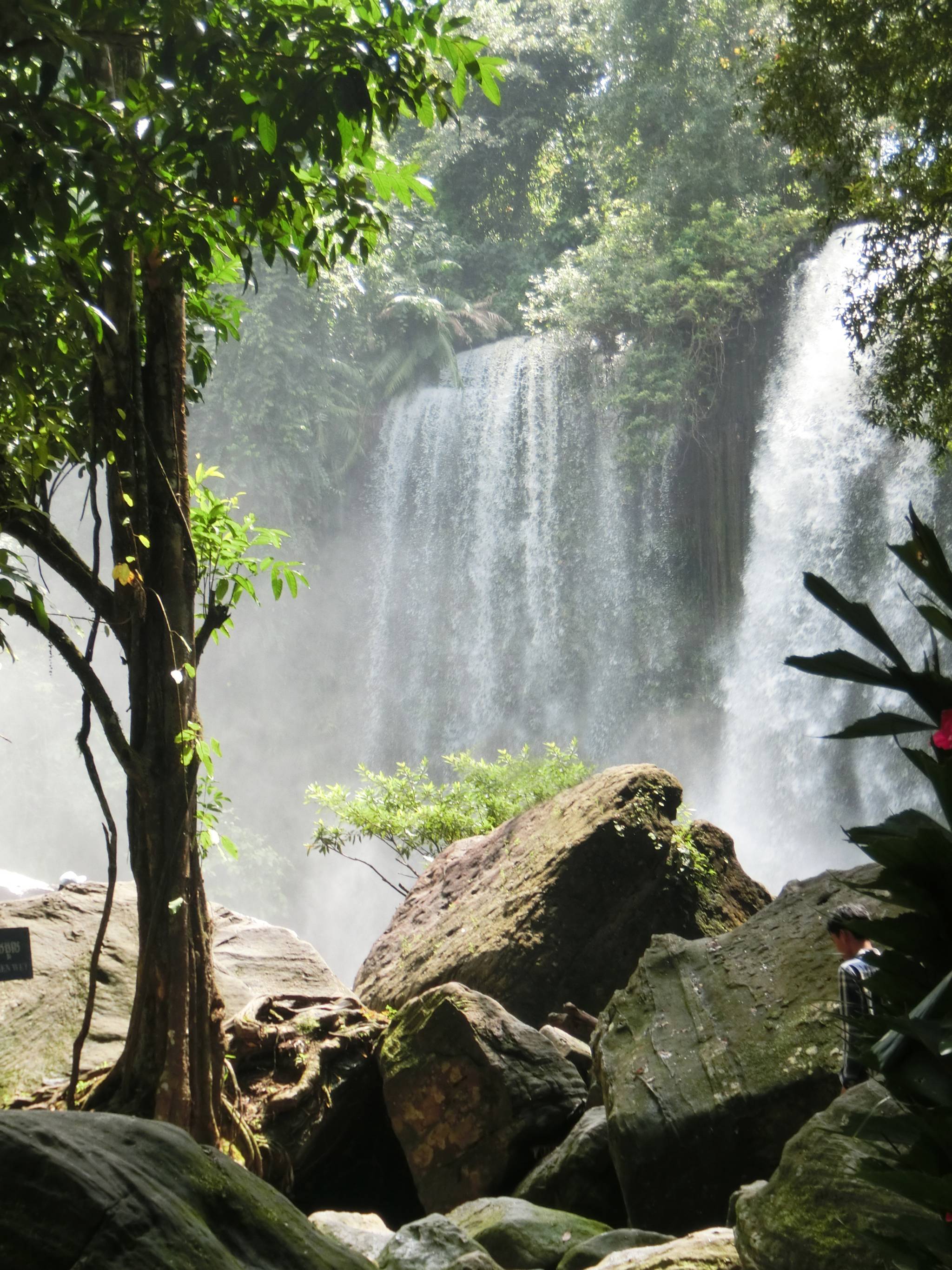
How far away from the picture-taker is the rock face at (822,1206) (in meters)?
2.21

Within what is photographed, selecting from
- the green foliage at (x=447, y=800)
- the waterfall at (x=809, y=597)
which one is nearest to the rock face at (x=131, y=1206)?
the green foliage at (x=447, y=800)

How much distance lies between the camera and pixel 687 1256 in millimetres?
2670

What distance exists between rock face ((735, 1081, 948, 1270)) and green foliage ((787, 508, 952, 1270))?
42.8 inches

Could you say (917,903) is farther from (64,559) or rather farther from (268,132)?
(64,559)

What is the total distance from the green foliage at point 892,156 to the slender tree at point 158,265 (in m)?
5.10

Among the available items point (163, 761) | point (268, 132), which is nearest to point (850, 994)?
point (163, 761)

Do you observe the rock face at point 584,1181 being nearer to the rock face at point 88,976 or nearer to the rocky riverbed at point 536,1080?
the rocky riverbed at point 536,1080

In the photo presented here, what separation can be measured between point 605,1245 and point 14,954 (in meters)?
2.01

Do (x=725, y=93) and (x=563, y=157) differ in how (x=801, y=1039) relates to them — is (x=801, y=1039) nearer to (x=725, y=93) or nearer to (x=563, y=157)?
(x=725, y=93)

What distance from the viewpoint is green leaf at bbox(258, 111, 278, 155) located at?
8.43ft

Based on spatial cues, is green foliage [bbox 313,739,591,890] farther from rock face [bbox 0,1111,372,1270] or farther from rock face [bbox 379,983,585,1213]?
rock face [bbox 0,1111,372,1270]

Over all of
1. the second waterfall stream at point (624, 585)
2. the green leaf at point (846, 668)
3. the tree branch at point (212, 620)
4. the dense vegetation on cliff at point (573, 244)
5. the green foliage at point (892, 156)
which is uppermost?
the dense vegetation on cliff at point (573, 244)

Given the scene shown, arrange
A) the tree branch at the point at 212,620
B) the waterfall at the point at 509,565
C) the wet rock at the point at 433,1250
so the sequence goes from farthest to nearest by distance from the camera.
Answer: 1. the waterfall at the point at 509,565
2. the tree branch at the point at 212,620
3. the wet rock at the point at 433,1250

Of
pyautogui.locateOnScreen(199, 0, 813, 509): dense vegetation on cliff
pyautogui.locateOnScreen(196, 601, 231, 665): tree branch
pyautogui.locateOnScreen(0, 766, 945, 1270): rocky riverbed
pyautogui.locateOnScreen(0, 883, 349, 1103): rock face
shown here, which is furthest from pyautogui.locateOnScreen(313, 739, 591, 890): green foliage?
pyautogui.locateOnScreen(199, 0, 813, 509): dense vegetation on cliff
